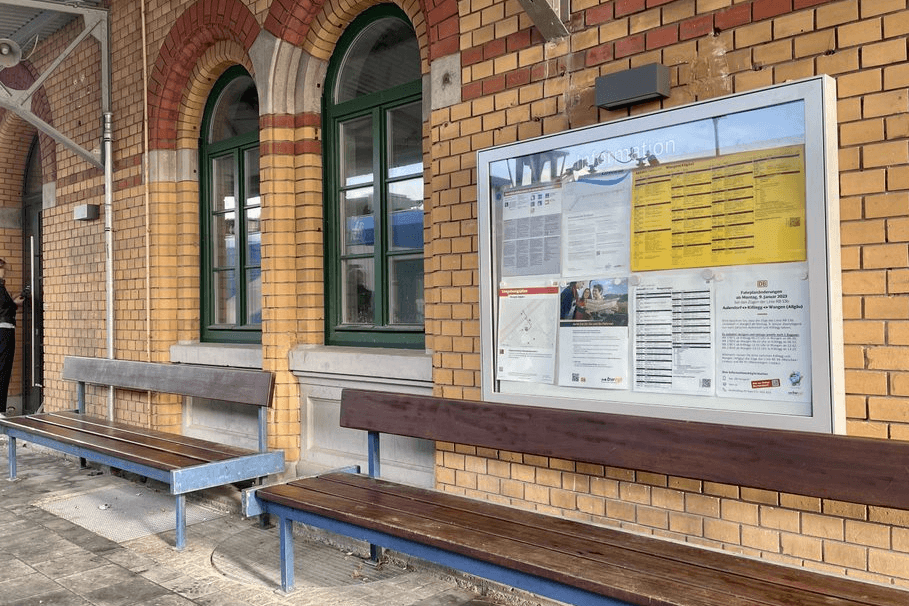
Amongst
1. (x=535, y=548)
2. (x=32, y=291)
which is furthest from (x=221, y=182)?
(x=535, y=548)

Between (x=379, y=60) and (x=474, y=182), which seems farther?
(x=379, y=60)

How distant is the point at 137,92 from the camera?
22.2 ft

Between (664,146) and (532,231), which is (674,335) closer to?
(664,146)

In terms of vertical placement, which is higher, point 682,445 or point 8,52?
point 8,52

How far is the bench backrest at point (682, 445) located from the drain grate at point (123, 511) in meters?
2.16

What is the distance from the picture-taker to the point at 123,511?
220 inches

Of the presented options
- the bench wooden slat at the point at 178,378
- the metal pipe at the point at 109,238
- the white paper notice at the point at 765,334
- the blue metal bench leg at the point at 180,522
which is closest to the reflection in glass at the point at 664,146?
the white paper notice at the point at 765,334

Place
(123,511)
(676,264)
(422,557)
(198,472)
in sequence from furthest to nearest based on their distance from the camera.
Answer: (123,511) < (198,472) < (422,557) < (676,264)

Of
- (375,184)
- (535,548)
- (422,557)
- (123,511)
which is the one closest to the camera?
(535,548)

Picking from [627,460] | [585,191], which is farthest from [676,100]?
[627,460]

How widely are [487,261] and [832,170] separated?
159cm

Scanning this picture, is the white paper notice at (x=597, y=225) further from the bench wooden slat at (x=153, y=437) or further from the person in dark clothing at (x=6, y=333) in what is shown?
the person in dark clothing at (x=6, y=333)

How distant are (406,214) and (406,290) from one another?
1.63 feet

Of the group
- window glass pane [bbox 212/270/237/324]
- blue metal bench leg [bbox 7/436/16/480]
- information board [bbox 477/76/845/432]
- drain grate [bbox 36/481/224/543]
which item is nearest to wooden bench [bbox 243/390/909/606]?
information board [bbox 477/76/845/432]
